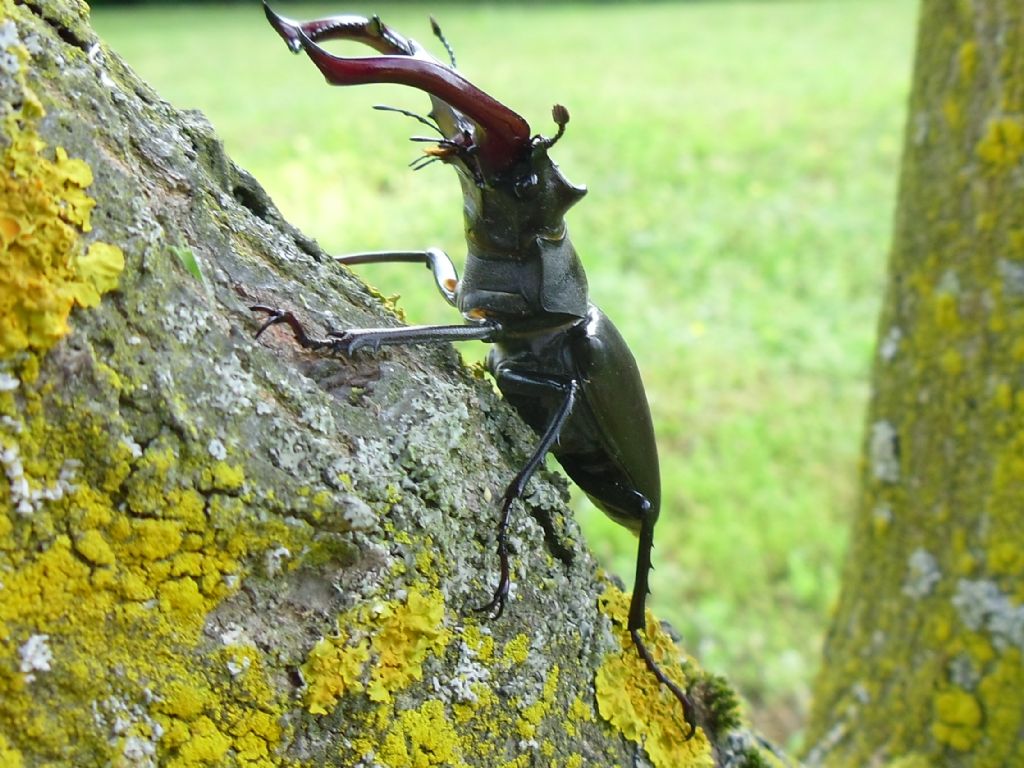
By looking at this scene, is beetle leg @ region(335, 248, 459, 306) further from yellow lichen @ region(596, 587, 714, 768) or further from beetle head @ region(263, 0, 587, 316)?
yellow lichen @ region(596, 587, 714, 768)

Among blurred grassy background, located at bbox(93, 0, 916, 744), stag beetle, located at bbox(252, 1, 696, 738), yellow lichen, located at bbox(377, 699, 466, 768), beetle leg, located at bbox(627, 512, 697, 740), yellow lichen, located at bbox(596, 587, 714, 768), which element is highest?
blurred grassy background, located at bbox(93, 0, 916, 744)

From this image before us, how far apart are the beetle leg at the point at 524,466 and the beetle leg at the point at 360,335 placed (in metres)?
0.19

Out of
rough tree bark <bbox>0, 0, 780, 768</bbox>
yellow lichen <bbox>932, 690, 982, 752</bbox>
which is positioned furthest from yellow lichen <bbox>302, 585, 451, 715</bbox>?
yellow lichen <bbox>932, 690, 982, 752</bbox>

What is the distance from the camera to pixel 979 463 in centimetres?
218

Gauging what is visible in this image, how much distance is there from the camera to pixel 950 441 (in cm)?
224

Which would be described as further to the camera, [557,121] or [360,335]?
[557,121]

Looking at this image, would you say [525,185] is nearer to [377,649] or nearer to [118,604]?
[377,649]

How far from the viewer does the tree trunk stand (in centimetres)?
212

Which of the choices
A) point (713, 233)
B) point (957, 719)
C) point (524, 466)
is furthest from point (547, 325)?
point (713, 233)

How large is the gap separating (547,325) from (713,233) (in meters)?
5.65

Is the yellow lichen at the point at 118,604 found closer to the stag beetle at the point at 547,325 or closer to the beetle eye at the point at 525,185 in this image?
the stag beetle at the point at 547,325

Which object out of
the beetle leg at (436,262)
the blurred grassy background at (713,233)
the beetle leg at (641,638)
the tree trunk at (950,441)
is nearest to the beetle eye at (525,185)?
the beetle leg at (436,262)

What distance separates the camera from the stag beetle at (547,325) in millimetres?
1473

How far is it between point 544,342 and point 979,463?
3.78 ft
